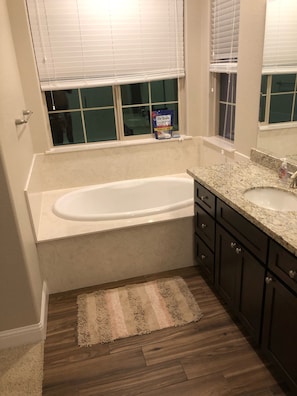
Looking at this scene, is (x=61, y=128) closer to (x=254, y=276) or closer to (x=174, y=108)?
(x=174, y=108)

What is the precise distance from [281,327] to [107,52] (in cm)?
261

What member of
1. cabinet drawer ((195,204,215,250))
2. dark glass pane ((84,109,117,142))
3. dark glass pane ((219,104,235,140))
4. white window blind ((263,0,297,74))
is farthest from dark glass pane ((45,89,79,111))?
dark glass pane ((84,109,117,142))

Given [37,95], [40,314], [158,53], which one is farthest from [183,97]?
[40,314]

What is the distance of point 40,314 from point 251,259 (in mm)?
1337

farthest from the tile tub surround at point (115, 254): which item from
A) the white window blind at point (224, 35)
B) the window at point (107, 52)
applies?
the white window blind at point (224, 35)

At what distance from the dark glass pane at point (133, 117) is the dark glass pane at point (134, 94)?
72 mm

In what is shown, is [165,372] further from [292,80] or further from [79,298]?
[292,80]

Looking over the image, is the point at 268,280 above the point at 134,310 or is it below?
above

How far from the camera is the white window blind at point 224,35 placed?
8.05 feet

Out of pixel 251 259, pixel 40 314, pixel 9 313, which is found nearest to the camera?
pixel 251 259

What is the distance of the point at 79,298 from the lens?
228 centimetres

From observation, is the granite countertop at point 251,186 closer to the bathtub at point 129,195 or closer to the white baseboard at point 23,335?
the bathtub at point 129,195

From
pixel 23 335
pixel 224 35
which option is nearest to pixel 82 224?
pixel 23 335

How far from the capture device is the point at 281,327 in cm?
141
